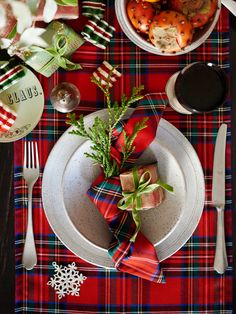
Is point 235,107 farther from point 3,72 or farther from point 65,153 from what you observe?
point 3,72

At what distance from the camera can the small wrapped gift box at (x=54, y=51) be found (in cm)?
93

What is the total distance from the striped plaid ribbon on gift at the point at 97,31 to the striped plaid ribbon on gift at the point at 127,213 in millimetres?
146

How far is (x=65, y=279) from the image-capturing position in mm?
1009

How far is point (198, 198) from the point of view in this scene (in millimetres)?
969

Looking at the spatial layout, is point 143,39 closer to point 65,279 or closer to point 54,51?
point 54,51

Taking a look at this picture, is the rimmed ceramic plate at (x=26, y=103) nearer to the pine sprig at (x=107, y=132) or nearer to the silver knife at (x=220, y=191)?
the pine sprig at (x=107, y=132)

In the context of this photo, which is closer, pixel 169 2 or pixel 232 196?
pixel 169 2

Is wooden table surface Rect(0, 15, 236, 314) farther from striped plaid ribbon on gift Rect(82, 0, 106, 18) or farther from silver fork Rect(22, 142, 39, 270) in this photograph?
striped plaid ribbon on gift Rect(82, 0, 106, 18)

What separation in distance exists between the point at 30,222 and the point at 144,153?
0.87 feet

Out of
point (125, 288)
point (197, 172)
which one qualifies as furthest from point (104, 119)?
point (125, 288)

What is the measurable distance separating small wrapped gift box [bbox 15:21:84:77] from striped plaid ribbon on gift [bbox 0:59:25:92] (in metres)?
0.02

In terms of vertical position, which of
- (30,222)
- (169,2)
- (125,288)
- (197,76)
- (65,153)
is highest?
(169,2)

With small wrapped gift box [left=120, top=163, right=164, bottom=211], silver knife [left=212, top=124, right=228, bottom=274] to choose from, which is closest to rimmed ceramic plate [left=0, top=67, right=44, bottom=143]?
small wrapped gift box [left=120, top=163, right=164, bottom=211]

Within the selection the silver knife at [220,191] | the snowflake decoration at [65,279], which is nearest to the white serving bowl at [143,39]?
the silver knife at [220,191]
